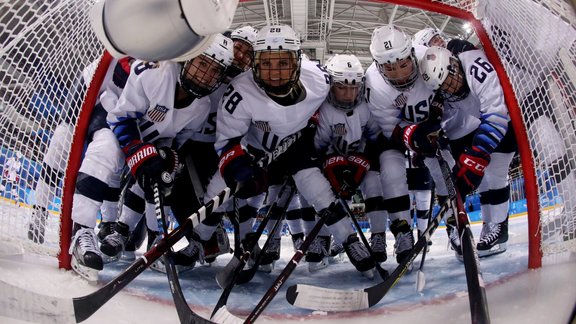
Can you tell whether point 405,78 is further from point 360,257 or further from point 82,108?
point 82,108

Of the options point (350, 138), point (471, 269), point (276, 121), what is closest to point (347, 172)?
point (350, 138)

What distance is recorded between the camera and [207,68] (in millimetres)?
1818

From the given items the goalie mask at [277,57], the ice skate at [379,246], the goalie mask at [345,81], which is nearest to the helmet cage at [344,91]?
the goalie mask at [345,81]

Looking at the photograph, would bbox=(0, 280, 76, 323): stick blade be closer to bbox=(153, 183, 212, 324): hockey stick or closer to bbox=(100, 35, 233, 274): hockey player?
bbox=(153, 183, 212, 324): hockey stick

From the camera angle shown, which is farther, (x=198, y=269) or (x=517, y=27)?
(x=198, y=269)

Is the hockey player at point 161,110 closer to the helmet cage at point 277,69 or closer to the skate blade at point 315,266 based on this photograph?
the helmet cage at point 277,69

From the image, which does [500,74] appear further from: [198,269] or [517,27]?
[198,269]

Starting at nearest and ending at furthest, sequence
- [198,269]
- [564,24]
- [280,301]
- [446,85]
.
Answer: [564,24]
[280,301]
[446,85]
[198,269]

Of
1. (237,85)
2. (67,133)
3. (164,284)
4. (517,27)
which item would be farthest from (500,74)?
(67,133)

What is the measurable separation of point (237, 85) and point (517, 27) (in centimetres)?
120

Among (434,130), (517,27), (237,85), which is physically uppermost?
(517,27)

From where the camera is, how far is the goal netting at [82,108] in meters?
1.57

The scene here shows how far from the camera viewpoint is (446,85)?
2066mm

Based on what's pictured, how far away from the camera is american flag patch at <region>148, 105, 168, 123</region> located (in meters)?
1.99
